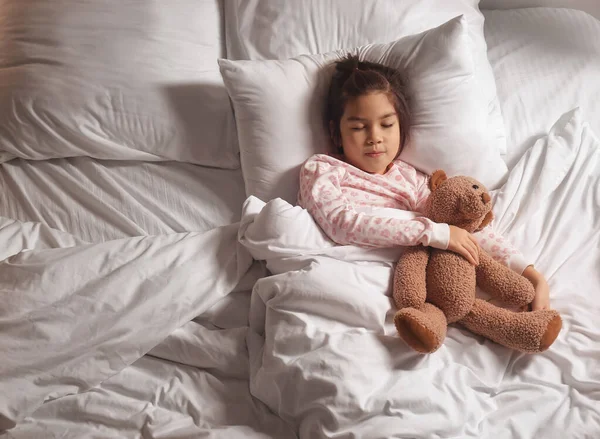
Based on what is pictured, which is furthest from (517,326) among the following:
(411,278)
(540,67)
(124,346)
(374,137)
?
(540,67)

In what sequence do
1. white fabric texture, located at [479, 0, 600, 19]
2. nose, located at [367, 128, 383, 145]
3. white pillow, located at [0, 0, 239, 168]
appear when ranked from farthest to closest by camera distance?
white fabric texture, located at [479, 0, 600, 19] → white pillow, located at [0, 0, 239, 168] → nose, located at [367, 128, 383, 145]

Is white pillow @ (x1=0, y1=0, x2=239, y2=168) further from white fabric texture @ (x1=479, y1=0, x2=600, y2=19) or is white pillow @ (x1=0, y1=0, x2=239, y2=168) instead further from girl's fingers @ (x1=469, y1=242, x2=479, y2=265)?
white fabric texture @ (x1=479, y1=0, x2=600, y2=19)

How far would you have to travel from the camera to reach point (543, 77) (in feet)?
5.35

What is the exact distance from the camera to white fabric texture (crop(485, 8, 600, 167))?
1.55m

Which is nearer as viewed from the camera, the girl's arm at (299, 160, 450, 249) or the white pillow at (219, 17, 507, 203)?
the girl's arm at (299, 160, 450, 249)

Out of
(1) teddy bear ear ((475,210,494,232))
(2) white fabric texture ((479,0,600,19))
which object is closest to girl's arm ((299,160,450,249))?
(1) teddy bear ear ((475,210,494,232))

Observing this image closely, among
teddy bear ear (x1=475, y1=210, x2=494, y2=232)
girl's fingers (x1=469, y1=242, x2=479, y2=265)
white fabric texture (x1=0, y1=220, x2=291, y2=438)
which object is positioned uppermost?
teddy bear ear (x1=475, y1=210, x2=494, y2=232)

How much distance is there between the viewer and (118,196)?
4.61 feet

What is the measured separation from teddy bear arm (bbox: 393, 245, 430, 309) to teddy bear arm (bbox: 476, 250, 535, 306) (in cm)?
11

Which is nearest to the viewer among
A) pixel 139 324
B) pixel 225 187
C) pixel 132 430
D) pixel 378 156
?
pixel 132 430

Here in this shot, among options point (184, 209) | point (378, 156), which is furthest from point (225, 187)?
point (378, 156)

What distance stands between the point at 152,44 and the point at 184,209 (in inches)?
16.9

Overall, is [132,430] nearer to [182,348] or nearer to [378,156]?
[182,348]

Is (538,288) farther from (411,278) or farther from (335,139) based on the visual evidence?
(335,139)
